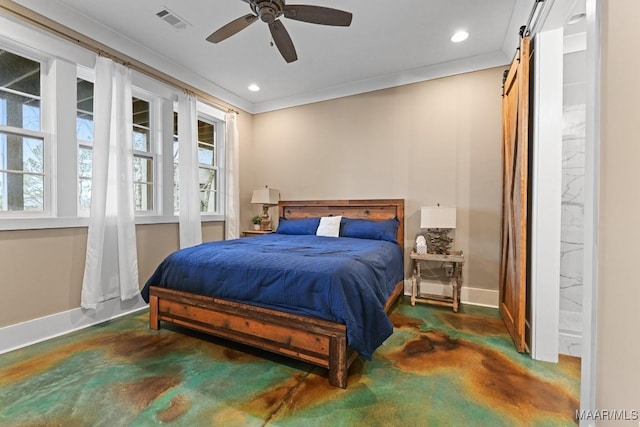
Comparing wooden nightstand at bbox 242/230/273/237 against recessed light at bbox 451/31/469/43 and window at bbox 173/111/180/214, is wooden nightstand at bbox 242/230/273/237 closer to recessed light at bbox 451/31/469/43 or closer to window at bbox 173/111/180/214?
window at bbox 173/111/180/214

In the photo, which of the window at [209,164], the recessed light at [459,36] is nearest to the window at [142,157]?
the window at [209,164]

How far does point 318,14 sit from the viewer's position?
193cm

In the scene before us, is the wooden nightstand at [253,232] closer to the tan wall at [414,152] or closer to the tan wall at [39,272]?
the tan wall at [414,152]

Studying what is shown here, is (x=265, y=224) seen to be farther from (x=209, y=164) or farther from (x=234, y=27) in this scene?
(x=234, y=27)

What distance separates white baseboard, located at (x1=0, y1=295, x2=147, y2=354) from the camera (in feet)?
7.30

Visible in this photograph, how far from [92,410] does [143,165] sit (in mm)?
2613

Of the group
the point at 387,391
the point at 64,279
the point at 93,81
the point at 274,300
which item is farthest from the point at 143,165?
the point at 387,391

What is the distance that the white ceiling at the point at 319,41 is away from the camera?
97.3 inches

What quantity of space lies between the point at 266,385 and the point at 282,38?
2.47 meters

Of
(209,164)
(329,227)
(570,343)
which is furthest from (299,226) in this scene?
(570,343)

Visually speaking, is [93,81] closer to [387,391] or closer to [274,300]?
[274,300]

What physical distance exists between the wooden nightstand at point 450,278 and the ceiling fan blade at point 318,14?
241 cm

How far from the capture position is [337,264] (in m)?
1.93

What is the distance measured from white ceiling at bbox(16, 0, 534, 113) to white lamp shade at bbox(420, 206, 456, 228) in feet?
5.68
